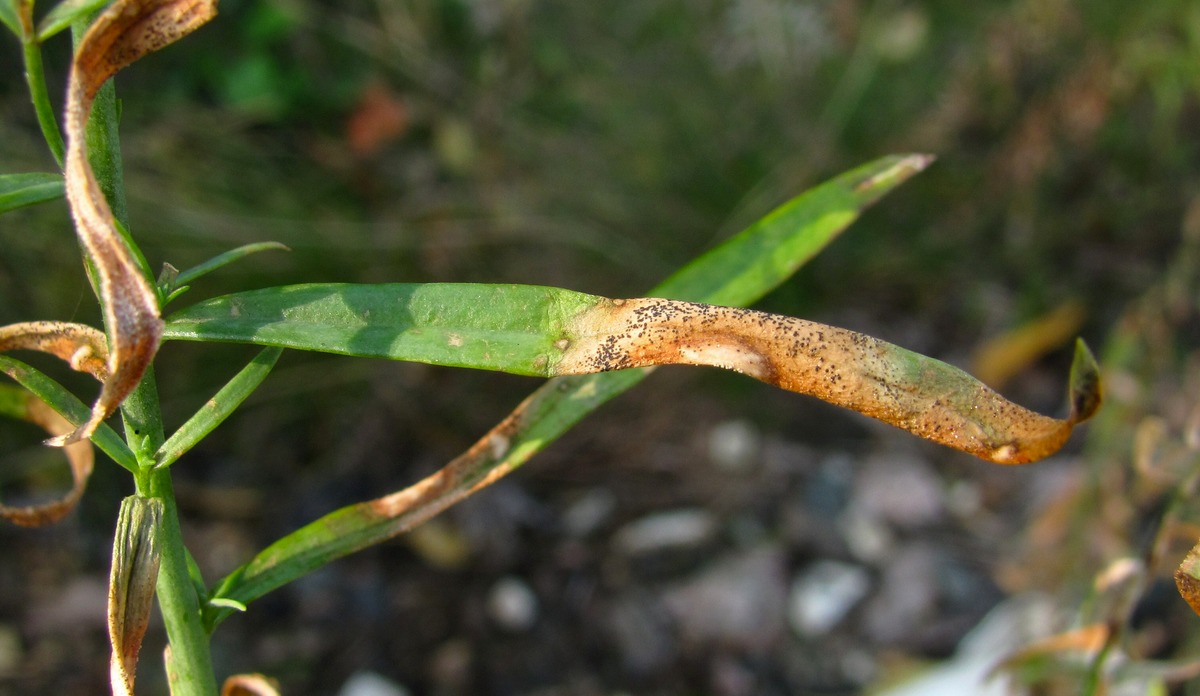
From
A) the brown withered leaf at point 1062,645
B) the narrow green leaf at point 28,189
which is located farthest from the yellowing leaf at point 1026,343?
the narrow green leaf at point 28,189

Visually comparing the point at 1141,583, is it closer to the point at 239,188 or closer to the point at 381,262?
the point at 381,262

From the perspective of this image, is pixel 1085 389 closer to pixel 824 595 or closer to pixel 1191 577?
pixel 1191 577

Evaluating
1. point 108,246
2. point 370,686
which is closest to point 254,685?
point 108,246

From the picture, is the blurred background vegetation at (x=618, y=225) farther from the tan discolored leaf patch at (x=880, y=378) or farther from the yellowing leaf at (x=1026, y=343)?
the tan discolored leaf patch at (x=880, y=378)

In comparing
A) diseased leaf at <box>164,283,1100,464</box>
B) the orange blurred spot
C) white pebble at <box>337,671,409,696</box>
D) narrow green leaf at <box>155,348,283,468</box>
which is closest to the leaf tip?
diseased leaf at <box>164,283,1100,464</box>

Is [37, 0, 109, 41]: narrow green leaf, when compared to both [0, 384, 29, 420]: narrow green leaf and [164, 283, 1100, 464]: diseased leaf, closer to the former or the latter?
[164, 283, 1100, 464]: diseased leaf

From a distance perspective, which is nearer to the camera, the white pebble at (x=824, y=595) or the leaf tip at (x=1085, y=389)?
the leaf tip at (x=1085, y=389)
